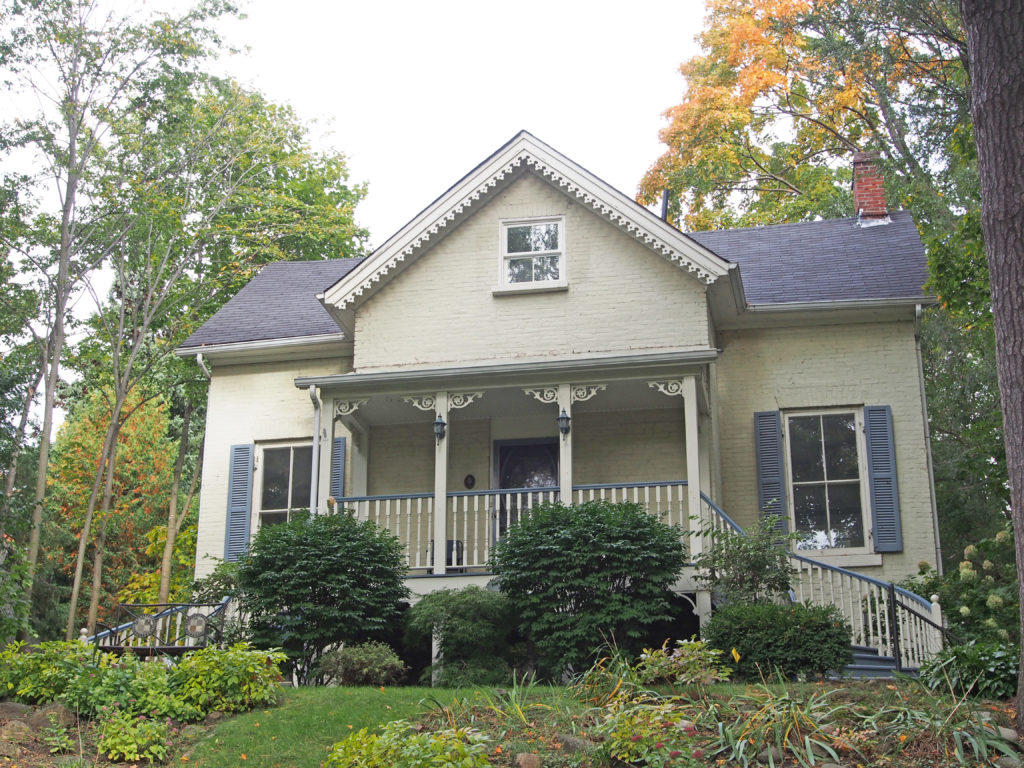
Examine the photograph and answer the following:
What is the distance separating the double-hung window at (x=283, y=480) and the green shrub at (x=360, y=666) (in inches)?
189

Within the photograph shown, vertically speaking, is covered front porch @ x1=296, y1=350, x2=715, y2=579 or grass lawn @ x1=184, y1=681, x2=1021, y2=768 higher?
covered front porch @ x1=296, y1=350, x2=715, y2=579

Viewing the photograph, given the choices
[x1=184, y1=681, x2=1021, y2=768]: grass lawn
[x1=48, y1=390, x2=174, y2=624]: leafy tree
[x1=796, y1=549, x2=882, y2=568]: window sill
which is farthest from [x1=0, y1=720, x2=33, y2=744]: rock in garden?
[x1=48, y1=390, x2=174, y2=624]: leafy tree

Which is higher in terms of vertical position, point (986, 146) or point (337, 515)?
point (986, 146)

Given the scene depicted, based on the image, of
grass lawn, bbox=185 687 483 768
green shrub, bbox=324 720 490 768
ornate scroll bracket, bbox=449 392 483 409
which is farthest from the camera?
ornate scroll bracket, bbox=449 392 483 409

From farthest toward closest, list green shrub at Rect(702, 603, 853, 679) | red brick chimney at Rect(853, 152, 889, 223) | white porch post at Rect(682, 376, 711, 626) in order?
red brick chimney at Rect(853, 152, 889, 223) → white porch post at Rect(682, 376, 711, 626) → green shrub at Rect(702, 603, 853, 679)

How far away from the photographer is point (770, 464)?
1495cm

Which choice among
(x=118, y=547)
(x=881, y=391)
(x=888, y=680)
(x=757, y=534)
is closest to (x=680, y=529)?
(x=757, y=534)

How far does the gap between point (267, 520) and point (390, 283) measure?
3924 mm

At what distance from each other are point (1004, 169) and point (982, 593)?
587cm

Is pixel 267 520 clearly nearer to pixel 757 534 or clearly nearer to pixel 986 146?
pixel 757 534

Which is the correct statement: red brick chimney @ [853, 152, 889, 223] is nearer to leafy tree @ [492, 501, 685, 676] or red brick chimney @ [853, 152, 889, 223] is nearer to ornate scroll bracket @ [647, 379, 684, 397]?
ornate scroll bracket @ [647, 379, 684, 397]

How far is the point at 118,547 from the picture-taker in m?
28.1

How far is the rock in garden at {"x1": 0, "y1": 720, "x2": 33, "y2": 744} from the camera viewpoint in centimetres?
873

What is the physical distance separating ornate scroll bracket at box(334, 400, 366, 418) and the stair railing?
4.63 metres
